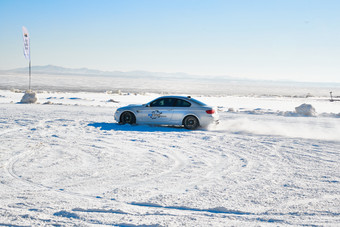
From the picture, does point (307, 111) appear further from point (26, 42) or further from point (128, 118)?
point (26, 42)

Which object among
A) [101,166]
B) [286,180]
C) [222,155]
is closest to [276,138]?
[222,155]

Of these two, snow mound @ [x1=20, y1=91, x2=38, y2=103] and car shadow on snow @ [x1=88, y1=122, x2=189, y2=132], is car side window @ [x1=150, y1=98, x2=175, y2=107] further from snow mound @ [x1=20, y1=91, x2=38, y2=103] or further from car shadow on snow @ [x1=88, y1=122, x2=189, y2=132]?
snow mound @ [x1=20, y1=91, x2=38, y2=103]

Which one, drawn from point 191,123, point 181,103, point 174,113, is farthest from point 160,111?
point 191,123

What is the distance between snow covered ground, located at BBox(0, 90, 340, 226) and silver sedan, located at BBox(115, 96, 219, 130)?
5.82 feet

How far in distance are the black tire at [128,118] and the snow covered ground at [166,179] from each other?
259 centimetres

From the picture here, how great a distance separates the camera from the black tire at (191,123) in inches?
607

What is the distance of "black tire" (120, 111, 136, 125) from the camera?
53.4ft

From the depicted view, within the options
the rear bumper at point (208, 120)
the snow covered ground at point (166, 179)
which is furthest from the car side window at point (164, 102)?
the snow covered ground at point (166, 179)

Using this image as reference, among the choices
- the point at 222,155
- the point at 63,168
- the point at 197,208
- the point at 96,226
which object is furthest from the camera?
the point at 222,155

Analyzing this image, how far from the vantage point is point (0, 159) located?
29.6 ft

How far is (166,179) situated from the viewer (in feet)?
24.5

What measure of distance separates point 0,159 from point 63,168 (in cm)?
186

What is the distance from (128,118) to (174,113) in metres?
2.12

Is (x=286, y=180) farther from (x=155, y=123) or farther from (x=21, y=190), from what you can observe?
(x=155, y=123)
